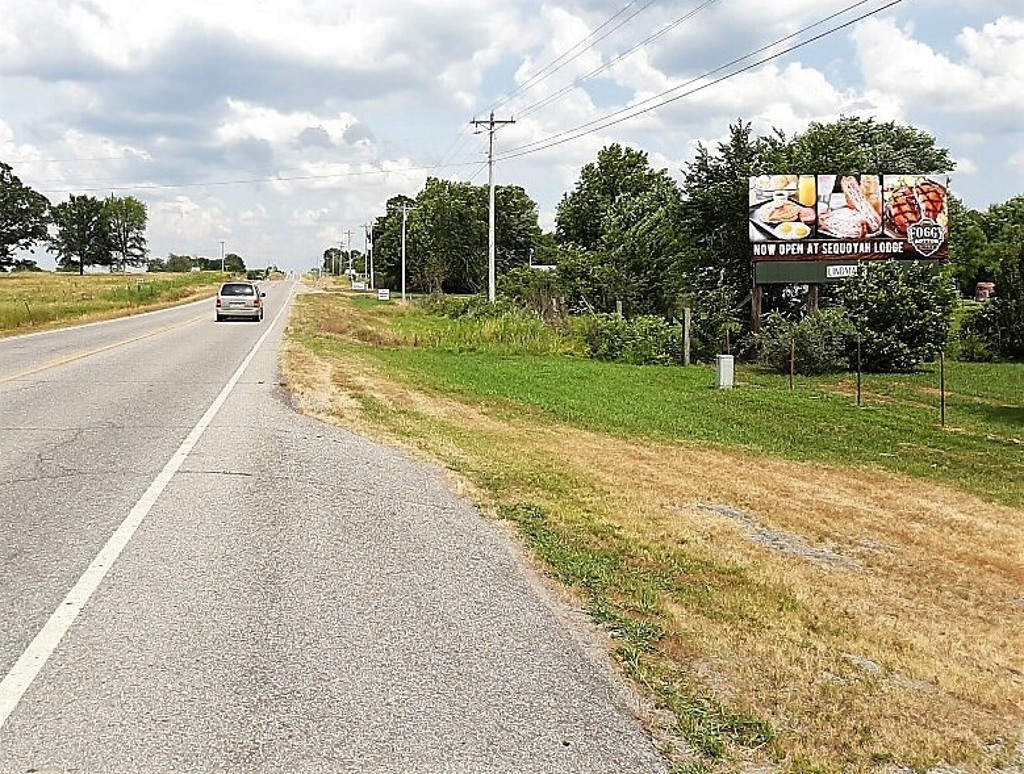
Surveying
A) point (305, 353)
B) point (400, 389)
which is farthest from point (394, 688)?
point (305, 353)

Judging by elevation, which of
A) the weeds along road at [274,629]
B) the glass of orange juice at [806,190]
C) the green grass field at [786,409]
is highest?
the glass of orange juice at [806,190]

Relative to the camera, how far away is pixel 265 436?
41.4ft

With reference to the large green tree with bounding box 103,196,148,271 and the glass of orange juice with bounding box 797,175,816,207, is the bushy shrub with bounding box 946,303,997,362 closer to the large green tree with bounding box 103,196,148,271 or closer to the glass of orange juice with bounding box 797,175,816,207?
the glass of orange juice with bounding box 797,175,816,207

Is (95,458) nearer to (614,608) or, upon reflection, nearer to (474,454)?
(474,454)

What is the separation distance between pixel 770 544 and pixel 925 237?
3117 centimetres

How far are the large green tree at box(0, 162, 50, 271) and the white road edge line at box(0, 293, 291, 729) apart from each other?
138644 mm

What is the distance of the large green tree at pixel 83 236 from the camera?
513ft

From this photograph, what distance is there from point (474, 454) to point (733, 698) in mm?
7660

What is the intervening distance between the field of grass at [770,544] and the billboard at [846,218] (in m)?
14.6

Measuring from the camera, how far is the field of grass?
15.7ft

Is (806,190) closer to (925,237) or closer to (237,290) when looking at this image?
(925,237)

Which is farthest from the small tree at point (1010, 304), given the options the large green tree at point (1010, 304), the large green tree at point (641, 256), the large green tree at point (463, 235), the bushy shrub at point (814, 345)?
the large green tree at point (463, 235)

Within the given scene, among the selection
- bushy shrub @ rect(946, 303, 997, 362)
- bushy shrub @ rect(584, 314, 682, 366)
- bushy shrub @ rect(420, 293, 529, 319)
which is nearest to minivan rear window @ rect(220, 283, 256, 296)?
bushy shrub @ rect(420, 293, 529, 319)

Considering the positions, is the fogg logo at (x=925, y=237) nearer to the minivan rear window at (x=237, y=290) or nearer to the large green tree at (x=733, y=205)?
the large green tree at (x=733, y=205)
